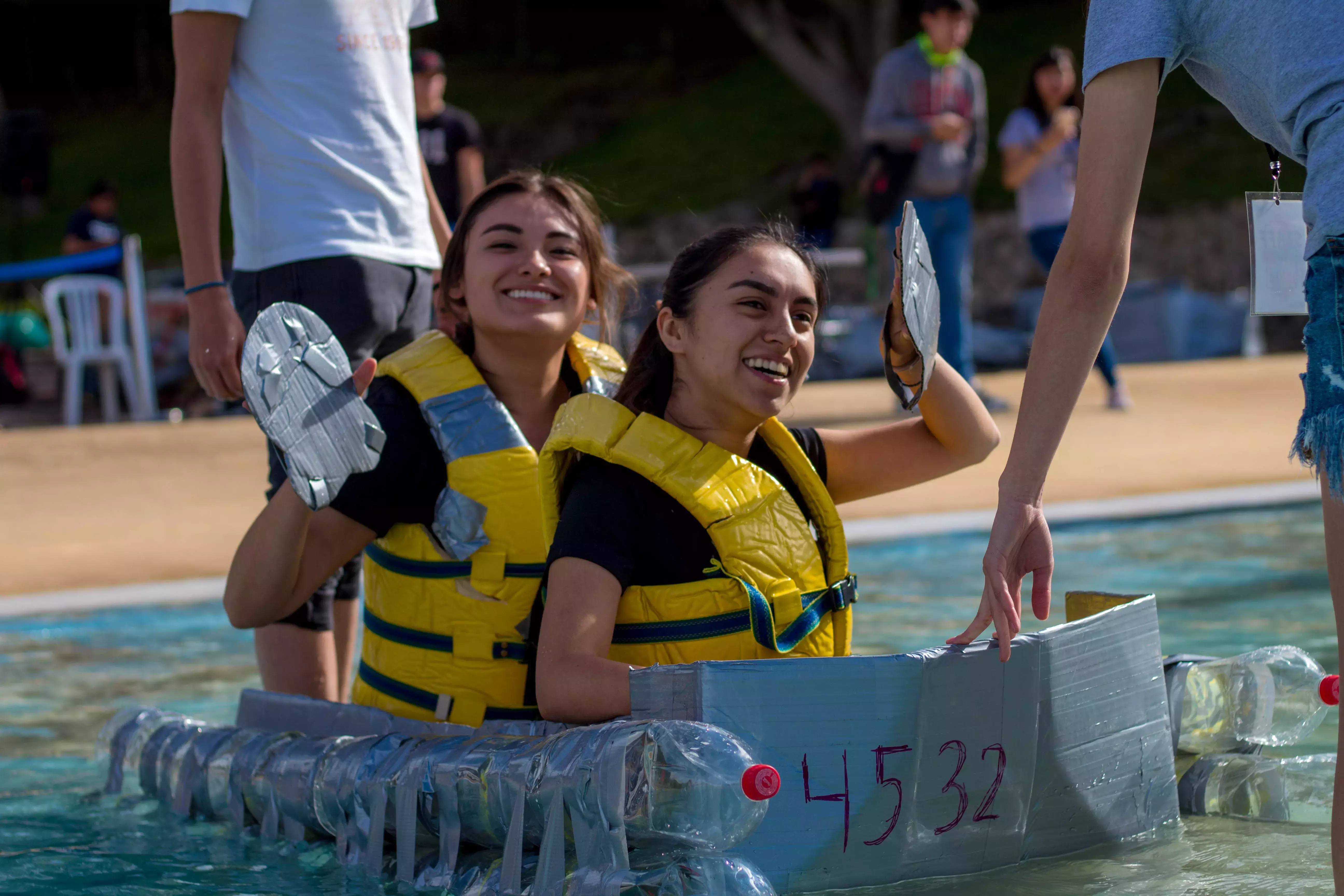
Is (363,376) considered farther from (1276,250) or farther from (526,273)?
(1276,250)

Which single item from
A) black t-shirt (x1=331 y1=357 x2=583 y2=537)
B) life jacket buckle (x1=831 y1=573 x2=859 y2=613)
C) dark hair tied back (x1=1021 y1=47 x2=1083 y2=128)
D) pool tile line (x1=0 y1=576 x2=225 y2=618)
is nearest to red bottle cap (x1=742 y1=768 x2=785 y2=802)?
life jacket buckle (x1=831 y1=573 x2=859 y2=613)

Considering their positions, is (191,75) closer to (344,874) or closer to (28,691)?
(344,874)

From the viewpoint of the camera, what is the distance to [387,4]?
10.8ft

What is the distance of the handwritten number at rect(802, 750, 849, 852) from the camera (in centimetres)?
226

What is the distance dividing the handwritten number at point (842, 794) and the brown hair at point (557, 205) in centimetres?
127

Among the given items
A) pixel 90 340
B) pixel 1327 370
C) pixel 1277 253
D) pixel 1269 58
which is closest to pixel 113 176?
pixel 90 340

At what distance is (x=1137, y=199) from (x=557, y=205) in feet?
4.97

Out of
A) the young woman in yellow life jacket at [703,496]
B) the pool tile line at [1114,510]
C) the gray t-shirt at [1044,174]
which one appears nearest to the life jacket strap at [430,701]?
the young woman in yellow life jacket at [703,496]

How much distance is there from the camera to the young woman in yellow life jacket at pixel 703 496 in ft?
8.07

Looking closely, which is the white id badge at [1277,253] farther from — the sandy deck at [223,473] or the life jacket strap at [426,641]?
the sandy deck at [223,473]

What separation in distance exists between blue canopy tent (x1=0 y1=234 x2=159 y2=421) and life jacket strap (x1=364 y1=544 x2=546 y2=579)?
24.5ft

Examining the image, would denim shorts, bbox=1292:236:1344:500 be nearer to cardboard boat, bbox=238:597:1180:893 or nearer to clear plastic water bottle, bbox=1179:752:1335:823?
cardboard boat, bbox=238:597:1180:893

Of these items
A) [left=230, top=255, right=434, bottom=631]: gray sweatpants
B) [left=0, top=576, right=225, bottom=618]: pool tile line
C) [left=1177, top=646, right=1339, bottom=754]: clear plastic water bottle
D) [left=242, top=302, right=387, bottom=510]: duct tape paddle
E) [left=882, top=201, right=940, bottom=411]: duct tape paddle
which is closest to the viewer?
[left=882, top=201, right=940, bottom=411]: duct tape paddle

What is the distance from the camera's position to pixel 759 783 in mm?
2092
